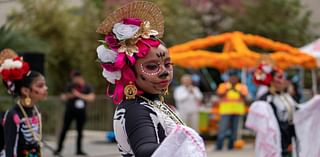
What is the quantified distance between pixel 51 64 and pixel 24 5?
6.79 ft

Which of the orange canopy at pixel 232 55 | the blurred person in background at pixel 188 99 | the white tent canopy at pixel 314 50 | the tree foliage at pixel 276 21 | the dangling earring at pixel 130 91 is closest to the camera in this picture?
the dangling earring at pixel 130 91

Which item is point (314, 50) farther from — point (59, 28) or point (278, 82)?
point (278, 82)

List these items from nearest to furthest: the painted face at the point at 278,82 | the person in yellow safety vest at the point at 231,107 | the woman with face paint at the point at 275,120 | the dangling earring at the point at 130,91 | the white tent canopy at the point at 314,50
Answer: the dangling earring at the point at 130,91, the woman with face paint at the point at 275,120, the painted face at the point at 278,82, the person in yellow safety vest at the point at 231,107, the white tent canopy at the point at 314,50

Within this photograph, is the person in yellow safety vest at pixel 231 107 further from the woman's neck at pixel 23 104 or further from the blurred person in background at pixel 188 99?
the woman's neck at pixel 23 104

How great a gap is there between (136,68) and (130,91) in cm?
13

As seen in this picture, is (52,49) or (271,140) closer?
(271,140)

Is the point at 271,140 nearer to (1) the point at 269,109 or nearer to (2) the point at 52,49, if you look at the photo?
(1) the point at 269,109

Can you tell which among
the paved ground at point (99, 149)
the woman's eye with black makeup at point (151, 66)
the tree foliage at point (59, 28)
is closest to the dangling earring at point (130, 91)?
the woman's eye with black makeup at point (151, 66)

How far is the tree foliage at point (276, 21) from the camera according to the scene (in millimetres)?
23078

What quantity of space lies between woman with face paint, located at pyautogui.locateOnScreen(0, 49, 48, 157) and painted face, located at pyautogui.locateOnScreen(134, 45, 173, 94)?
2528mm

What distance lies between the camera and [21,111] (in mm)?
5980

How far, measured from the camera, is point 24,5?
19094 mm

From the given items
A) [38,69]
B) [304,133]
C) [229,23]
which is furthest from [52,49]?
[304,133]

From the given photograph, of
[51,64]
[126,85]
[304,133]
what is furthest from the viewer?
[51,64]
